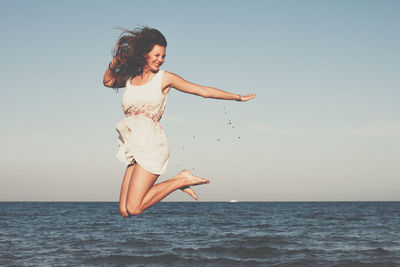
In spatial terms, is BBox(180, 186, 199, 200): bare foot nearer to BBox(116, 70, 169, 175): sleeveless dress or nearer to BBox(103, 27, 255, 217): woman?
BBox(103, 27, 255, 217): woman

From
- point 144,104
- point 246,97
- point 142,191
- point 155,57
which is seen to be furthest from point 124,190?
point 246,97

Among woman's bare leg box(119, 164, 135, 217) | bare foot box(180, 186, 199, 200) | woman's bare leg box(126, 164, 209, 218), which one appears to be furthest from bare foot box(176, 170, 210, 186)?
woman's bare leg box(119, 164, 135, 217)

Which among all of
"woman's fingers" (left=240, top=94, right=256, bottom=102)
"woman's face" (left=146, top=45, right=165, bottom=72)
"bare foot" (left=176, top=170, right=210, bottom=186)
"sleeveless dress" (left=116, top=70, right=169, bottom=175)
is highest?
"woman's face" (left=146, top=45, right=165, bottom=72)

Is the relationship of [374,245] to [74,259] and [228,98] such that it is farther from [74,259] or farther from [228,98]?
[228,98]

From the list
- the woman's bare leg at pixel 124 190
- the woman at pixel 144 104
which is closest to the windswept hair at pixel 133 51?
the woman at pixel 144 104

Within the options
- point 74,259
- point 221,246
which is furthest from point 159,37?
point 221,246

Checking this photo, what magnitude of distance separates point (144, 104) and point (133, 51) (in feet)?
1.72

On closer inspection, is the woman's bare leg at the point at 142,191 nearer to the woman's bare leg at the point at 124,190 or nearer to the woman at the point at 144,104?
the woman at the point at 144,104

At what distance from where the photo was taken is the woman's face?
13.4 ft

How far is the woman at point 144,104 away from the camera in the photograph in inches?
162

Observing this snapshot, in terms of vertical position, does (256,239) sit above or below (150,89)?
below

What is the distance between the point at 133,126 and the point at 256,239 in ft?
53.7

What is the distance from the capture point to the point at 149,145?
417cm

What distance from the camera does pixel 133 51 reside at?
411cm
